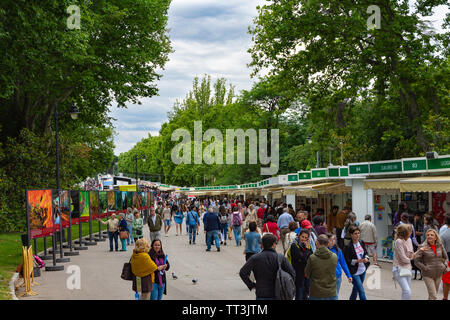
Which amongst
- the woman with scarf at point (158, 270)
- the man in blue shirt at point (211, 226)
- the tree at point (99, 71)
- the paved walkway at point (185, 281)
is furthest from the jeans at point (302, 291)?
the tree at point (99, 71)

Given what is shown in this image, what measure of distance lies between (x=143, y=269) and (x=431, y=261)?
485 cm

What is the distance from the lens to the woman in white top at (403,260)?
31.7ft

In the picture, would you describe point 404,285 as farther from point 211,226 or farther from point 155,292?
point 211,226

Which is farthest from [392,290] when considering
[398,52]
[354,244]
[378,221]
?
[398,52]

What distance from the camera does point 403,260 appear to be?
31.9 ft

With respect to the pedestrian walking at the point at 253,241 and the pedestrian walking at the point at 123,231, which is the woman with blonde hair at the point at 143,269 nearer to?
the pedestrian walking at the point at 253,241

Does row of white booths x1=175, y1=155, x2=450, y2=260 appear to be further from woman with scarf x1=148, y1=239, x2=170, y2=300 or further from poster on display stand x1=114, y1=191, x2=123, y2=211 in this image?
poster on display stand x1=114, y1=191, x2=123, y2=211

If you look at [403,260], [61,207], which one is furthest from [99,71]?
[403,260]

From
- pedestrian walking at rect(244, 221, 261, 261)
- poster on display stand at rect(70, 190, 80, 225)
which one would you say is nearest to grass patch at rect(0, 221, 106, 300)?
poster on display stand at rect(70, 190, 80, 225)

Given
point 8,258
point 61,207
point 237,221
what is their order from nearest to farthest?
1. point 61,207
2. point 8,258
3. point 237,221

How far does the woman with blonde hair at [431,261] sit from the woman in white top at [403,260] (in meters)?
0.22

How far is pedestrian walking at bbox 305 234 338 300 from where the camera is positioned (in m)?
8.14

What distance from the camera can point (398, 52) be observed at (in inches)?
1027
